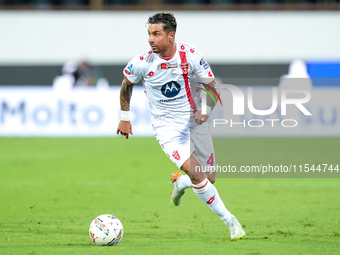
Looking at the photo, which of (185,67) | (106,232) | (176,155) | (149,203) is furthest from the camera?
(149,203)

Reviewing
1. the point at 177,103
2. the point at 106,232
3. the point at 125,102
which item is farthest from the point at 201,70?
the point at 106,232

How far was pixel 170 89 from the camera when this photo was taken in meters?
6.39

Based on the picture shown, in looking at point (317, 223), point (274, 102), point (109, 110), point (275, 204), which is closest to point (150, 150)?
→ point (109, 110)

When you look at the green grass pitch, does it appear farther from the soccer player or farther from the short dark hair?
the short dark hair

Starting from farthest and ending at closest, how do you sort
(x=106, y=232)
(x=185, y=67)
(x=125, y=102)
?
1. (x=125, y=102)
2. (x=185, y=67)
3. (x=106, y=232)

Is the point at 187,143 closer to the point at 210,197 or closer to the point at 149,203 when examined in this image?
the point at 210,197

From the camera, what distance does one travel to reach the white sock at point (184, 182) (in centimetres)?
673

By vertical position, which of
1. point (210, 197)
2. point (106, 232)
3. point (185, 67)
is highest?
point (185, 67)

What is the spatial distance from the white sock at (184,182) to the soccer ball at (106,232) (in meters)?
1.27

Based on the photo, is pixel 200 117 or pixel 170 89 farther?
pixel 170 89

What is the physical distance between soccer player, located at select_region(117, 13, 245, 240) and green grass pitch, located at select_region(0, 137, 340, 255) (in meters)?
0.68

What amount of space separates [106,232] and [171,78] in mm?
1891

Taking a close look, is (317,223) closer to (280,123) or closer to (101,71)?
(280,123)

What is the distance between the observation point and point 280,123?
57.5ft
